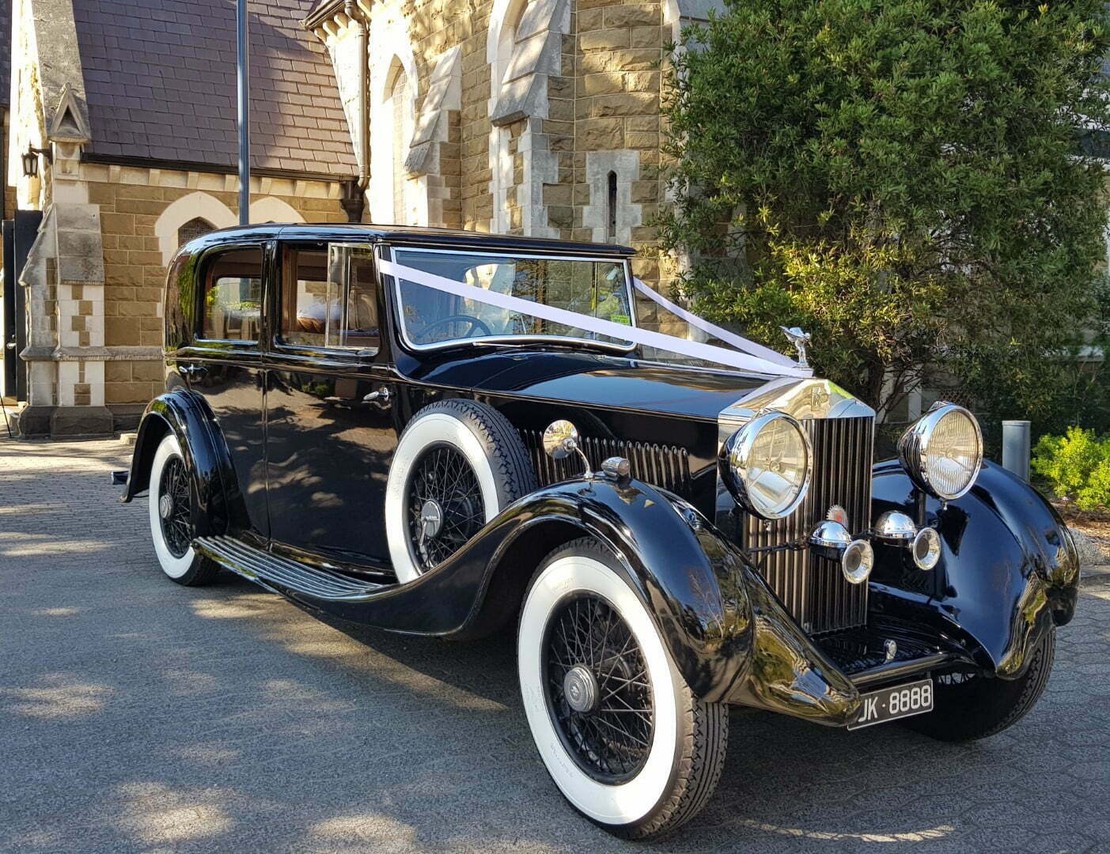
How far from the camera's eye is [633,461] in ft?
13.0

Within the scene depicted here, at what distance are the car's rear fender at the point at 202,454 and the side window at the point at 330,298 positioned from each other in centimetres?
85

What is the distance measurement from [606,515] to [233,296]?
3.38m

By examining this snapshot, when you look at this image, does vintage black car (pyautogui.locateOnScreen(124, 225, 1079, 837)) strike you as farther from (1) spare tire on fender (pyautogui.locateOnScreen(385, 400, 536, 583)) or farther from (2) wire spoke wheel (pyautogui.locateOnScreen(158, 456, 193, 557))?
(2) wire spoke wheel (pyautogui.locateOnScreen(158, 456, 193, 557))

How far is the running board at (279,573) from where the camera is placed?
4.46 m

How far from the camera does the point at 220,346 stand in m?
5.87

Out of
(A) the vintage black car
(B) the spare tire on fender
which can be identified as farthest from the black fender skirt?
(B) the spare tire on fender

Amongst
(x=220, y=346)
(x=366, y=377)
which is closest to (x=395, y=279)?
(x=366, y=377)

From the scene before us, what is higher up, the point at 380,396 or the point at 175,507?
the point at 380,396

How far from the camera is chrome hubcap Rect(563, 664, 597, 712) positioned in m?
3.34

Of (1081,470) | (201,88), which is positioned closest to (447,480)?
(1081,470)

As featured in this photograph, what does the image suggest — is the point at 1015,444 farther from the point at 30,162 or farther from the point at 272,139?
the point at 30,162

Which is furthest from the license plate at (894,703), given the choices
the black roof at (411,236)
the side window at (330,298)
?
the black roof at (411,236)

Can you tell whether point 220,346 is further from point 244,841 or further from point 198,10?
point 198,10

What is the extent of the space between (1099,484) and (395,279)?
5.57m
